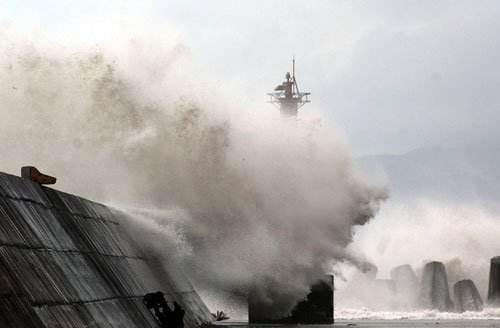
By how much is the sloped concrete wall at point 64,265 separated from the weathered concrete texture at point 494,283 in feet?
360

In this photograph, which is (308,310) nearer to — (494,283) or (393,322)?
(393,322)

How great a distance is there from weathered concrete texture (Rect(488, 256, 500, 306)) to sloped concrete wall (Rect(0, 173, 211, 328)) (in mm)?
109778

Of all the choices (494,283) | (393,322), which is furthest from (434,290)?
(393,322)

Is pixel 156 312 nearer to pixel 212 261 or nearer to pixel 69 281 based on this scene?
pixel 69 281

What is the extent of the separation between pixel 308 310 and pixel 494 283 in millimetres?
91994

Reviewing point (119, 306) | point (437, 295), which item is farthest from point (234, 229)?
point (437, 295)

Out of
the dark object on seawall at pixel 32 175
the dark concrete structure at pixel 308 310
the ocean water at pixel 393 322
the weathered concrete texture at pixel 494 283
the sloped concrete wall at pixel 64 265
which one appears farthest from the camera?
the weathered concrete texture at pixel 494 283

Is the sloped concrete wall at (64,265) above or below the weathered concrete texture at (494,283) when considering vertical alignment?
below

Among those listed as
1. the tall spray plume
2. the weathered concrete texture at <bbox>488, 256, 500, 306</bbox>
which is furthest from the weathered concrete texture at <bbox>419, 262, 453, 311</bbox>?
the tall spray plume

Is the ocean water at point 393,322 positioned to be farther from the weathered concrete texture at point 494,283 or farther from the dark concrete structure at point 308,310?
the weathered concrete texture at point 494,283

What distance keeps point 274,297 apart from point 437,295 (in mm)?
102176

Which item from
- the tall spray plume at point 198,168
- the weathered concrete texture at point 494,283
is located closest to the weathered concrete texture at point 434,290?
the weathered concrete texture at point 494,283

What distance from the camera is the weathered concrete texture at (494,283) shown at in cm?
14912

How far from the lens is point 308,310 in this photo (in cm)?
6322
